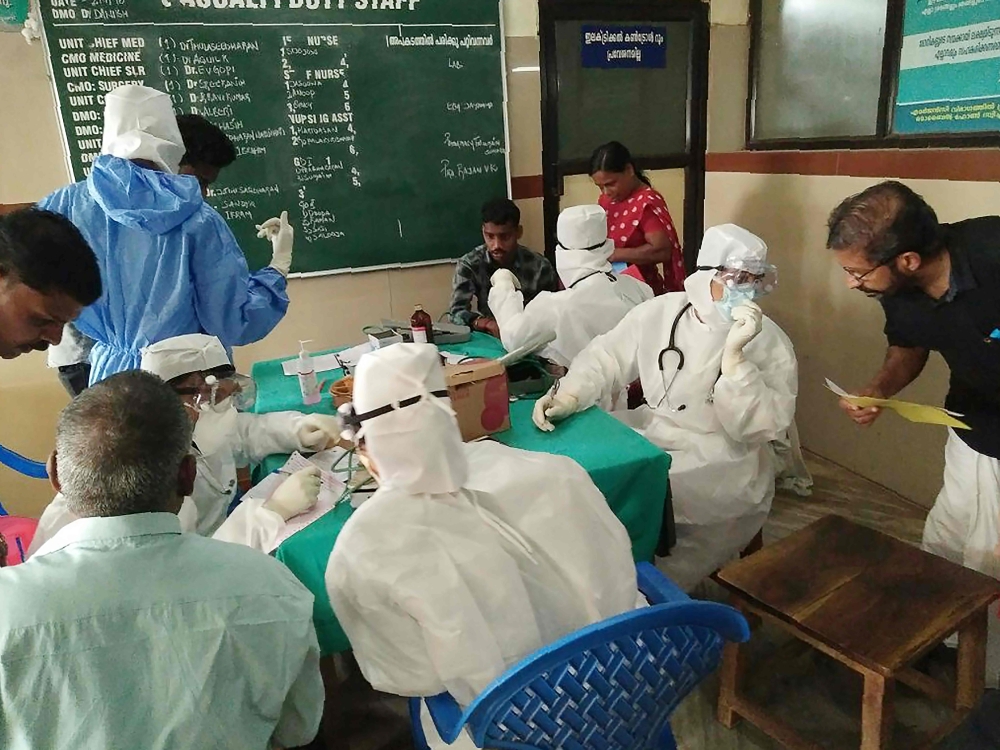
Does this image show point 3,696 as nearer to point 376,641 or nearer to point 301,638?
point 301,638

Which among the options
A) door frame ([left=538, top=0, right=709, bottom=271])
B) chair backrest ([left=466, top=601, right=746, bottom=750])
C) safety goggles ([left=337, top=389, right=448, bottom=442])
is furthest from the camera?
door frame ([left=538, top=0, right=709, bottom=271])

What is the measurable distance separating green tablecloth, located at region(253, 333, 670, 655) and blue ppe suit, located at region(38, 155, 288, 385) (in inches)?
21.6

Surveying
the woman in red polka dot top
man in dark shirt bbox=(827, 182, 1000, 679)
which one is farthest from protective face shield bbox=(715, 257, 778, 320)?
the woman in red polka dot top

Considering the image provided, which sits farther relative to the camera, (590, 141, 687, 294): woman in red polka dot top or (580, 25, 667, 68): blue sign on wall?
(580, 25, 667, 68): blue sign on wall

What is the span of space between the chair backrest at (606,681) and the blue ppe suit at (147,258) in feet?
4.73

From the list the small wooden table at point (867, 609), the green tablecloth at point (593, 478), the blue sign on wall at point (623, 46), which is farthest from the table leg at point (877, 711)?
the blue sign on wall at point (623, 46)

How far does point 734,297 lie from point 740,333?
0.17m

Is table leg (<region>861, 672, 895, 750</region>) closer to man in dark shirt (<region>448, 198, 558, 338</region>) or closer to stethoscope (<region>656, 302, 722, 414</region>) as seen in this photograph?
stethoscope (<region>656, 302, 722, 414</region>)

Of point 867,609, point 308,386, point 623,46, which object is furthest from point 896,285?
point 623,46

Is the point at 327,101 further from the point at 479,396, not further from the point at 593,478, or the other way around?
the point at 593,478

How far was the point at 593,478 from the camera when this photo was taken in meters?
1.66

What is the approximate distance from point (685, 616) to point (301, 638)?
59cm

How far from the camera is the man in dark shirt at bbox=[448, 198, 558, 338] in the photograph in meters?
3.13

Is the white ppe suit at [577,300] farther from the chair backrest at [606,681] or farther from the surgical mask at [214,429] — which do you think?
the chair backrest at [606,681]
